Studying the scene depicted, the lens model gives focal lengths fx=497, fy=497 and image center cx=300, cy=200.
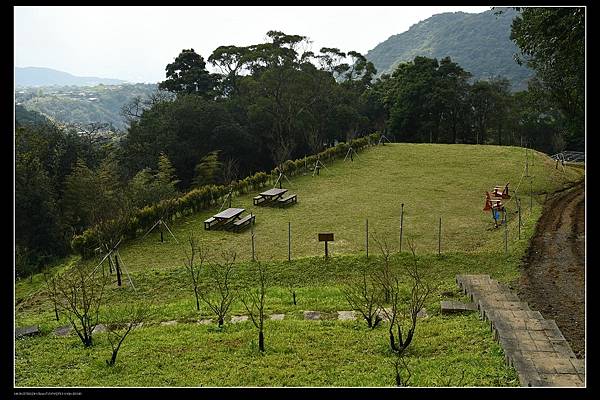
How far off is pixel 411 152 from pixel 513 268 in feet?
60.9

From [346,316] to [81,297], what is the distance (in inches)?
209

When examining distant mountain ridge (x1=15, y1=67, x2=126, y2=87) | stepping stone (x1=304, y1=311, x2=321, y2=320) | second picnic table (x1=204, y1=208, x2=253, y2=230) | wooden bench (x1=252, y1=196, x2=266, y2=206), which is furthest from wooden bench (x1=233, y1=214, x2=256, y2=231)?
stepping stone (x1=304, y1=311, x2=321, y2=320)

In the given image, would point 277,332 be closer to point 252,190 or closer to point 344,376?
point 344,376

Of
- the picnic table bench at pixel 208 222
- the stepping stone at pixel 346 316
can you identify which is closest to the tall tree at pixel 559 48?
the stepping stone at pixel 346 316

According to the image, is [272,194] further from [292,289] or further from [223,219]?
[292,289]

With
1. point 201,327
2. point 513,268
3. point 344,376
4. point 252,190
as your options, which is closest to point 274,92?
point 252,190

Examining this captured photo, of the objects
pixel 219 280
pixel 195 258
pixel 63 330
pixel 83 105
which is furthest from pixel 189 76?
pixel 83 105

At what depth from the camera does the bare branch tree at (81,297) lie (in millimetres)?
7016

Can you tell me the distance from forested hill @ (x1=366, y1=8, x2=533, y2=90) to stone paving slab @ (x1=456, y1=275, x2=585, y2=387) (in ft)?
184

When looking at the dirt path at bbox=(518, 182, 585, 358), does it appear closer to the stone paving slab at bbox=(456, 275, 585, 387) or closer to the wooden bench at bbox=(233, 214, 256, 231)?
the stone paving slab at bbox=(456, 275, 585, 387)

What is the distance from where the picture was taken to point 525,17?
12648 mm

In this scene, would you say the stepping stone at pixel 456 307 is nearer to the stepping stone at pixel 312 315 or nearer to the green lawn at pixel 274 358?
the green lawn at pixel 274 358

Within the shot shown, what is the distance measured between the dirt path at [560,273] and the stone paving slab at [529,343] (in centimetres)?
52

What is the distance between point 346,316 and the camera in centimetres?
812
